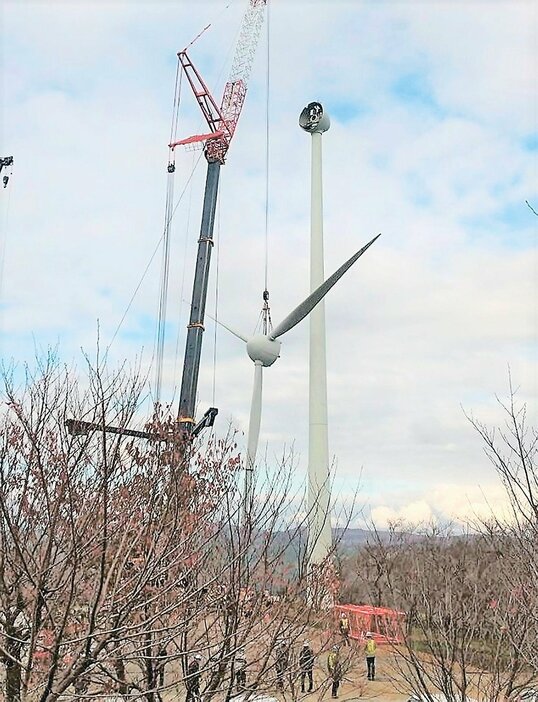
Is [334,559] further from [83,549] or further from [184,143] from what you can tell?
[184,143]

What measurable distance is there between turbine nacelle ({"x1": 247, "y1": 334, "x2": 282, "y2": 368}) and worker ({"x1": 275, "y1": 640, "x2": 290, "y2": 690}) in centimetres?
1902

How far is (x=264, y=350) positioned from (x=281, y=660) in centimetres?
1952

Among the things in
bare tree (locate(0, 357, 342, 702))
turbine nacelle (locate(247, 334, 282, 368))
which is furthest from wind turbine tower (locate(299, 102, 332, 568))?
bare tree (locate(0, 357, 342, 702))

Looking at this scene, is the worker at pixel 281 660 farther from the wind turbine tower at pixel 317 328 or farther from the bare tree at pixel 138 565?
the wind turbine tower at pixel 317 328

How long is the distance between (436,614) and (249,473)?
369 cm

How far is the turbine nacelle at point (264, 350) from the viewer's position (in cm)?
2956

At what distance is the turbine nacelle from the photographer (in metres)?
29.6

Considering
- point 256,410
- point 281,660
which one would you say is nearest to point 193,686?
point 281,660

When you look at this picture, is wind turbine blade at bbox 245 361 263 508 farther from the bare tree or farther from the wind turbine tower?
the bare tree

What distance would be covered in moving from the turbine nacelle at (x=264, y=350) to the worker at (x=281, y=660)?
1902cm

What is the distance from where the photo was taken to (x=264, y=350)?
29.6 metres

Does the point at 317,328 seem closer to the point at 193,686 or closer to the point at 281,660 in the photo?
the point at 281,660

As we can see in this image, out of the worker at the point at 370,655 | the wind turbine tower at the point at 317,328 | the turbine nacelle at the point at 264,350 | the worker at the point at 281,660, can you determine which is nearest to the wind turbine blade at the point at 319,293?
the turbine nacelle at the point at 264,350

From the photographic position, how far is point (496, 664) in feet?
32.8
